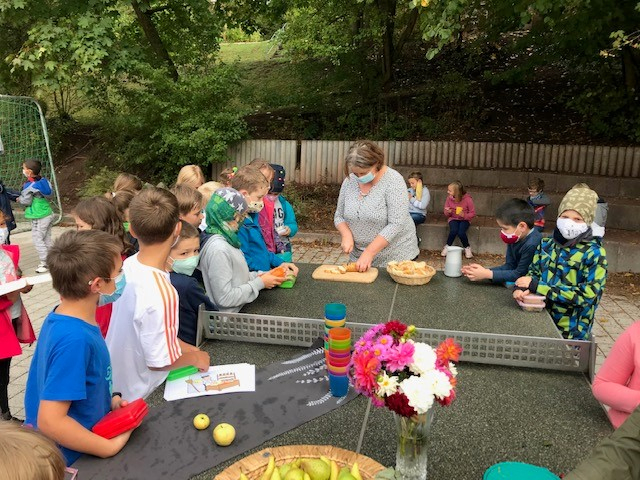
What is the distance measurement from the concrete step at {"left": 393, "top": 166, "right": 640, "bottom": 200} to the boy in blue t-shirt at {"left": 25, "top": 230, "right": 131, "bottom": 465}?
859cm

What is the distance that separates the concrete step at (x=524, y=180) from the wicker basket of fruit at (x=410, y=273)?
637 cm

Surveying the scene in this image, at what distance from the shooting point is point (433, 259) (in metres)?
8.56

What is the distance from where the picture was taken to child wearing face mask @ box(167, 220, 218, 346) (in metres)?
2.88

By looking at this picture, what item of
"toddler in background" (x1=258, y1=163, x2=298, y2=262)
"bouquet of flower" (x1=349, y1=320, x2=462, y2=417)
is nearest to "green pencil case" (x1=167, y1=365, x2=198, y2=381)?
"bouquet of flower" (x1=349, y1=320, x2=462, y2=417)

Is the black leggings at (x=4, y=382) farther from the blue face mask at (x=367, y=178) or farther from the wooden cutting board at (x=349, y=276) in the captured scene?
the blue face mask at (x=367, y=178)

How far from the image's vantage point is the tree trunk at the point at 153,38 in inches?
471

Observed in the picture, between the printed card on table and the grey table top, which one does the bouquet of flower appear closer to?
the printed card on table

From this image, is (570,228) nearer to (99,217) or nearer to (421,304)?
(421,304)

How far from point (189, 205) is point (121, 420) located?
179cm

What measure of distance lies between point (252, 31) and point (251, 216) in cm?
1105

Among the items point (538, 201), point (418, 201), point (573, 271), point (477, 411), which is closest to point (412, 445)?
point (477, 411)

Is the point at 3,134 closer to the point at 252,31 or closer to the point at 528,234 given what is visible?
the point at 252,31

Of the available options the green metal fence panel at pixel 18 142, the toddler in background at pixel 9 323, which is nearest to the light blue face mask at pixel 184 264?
the toddler in background at pixel 9 323

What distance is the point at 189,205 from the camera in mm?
3502
